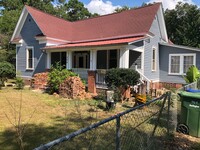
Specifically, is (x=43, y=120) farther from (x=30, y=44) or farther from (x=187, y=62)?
(x=30, y=44)

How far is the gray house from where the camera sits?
15.4 meters

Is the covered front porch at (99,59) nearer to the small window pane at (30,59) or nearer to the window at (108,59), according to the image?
the window at (108,59)

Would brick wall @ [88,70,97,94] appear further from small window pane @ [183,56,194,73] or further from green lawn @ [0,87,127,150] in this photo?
small window pane @ [183,56,194,73]

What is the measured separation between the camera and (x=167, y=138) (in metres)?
5.01

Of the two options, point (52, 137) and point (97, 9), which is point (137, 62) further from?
point (97, 9)

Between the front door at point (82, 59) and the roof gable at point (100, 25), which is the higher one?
the roof gable at point (100, 25)

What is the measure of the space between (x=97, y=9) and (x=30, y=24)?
110 ft

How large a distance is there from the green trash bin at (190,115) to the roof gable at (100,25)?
10.6 meters

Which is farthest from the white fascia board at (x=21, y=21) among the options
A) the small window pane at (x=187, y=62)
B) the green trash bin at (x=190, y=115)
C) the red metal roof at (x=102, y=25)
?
the green trash bin at (x=190, y=115)

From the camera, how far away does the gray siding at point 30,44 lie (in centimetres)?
1814

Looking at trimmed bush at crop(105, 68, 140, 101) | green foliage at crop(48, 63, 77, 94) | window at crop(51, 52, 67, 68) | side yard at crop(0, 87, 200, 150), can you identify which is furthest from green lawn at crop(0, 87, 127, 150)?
window at crop(51, 52, 67, 68)

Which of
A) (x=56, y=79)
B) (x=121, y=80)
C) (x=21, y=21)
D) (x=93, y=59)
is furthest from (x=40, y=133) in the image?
(x=21, y=21)

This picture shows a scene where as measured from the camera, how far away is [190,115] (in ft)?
17.1

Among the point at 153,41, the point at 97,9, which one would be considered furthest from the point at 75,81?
the point at 97,9
